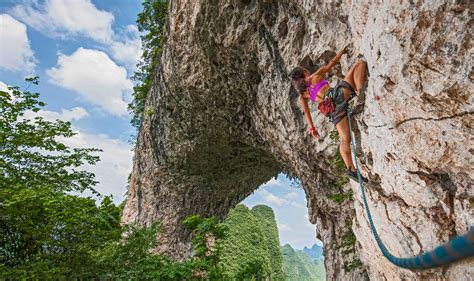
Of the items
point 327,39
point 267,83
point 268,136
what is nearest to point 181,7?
point 267,83

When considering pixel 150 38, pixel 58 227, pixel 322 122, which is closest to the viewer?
pixel 58 227

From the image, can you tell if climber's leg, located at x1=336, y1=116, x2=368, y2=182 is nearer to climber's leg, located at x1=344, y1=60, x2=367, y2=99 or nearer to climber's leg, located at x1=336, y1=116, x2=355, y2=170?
climber's leg, located at x1=336, y1=116, x2=355, y2=170

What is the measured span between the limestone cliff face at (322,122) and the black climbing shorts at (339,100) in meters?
0.21

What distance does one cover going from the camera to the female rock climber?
3.86 metres

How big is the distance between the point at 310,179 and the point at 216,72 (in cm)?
491

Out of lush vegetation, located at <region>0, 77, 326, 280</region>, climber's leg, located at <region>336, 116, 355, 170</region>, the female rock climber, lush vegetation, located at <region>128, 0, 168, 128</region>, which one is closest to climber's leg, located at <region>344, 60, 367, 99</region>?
the female rock climber

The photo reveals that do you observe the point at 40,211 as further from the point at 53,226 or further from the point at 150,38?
the point at 150,38

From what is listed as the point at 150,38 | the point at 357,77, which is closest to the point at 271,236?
the point at 150,38

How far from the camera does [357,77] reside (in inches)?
149

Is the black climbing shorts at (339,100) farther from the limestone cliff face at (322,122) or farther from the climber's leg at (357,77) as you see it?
the limestone cliff face at (322,122)

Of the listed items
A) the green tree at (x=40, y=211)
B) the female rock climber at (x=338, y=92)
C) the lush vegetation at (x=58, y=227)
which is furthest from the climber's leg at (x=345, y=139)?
the green tree at (x=40, y=211)

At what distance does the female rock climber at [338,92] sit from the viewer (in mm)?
3855

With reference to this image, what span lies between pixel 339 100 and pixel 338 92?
11cm

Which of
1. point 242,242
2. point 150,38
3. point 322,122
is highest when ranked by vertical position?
point 150,38
